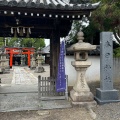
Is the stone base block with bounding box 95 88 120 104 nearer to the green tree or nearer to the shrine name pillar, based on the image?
the shrine name pillar

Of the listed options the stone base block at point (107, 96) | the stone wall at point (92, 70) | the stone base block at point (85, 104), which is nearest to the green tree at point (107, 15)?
the stone wall at point (92, 70)

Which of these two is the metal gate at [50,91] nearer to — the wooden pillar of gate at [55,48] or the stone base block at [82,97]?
the wooden pillar of gate at [55,48]

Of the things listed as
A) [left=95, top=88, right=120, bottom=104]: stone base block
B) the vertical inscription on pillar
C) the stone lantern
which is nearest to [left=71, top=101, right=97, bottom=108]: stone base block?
the stone lantern

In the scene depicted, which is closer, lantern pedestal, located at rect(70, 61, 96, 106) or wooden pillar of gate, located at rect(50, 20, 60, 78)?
lantern pedestal, located at rect(70, 61, 96, 106)

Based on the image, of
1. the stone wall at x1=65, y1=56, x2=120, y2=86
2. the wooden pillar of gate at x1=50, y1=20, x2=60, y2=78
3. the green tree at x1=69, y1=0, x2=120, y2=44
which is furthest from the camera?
the stone wall at x1=65, y1=56, x2=120, y2=86

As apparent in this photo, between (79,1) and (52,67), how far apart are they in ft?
18.5

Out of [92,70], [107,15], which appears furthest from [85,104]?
[107,15]

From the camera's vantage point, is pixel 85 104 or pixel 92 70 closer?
pixel 85 104

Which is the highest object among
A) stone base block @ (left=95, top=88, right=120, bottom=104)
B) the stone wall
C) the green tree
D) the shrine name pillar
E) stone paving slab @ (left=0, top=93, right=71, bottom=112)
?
the green tree

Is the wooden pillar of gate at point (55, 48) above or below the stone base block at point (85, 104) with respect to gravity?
above

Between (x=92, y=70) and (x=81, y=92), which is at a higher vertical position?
(x=92, y=70)

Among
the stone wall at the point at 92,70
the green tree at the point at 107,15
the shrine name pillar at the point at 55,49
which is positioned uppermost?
the green tree at the point at 107,15

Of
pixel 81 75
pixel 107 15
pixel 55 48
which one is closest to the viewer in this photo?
pixel 81 75

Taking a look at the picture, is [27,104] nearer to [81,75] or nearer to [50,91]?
[50,91]
